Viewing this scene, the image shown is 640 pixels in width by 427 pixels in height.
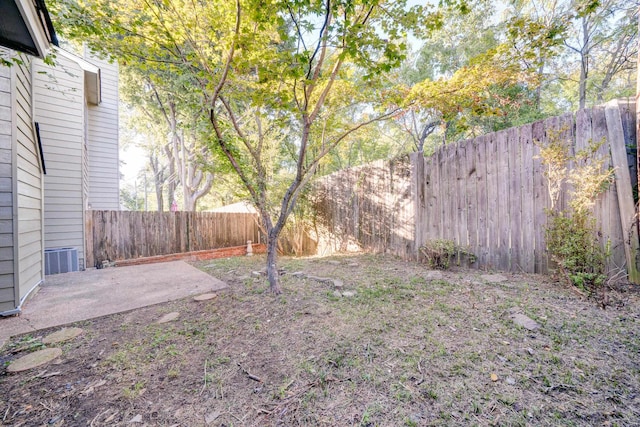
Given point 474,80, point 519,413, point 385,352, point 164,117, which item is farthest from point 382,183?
point 164,117

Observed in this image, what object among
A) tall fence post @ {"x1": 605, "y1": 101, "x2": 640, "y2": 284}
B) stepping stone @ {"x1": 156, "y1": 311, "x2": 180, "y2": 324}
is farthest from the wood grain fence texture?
stepping stone @ {"x1": 156, "y1": 311, "x2": 180, "y2": 324}

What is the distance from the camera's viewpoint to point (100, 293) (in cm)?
316

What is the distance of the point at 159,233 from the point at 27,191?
3137mm

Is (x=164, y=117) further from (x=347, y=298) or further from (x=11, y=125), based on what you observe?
(x=347, y=298)

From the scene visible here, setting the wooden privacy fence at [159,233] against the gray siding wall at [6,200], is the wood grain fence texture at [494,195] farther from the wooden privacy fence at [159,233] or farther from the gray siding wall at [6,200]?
the gray siding wall at [6,200]

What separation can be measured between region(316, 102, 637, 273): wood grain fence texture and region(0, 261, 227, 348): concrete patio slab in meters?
3.16

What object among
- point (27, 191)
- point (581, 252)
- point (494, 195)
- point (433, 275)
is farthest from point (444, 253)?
point (27, 191)

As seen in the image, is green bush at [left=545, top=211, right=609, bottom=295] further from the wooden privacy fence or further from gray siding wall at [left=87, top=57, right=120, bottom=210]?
gray siding wall at [left=87, top=57, right=120, bottom=210]

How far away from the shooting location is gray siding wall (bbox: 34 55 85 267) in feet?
14.4

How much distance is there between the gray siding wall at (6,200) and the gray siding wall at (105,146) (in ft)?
14.6

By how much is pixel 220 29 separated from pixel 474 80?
307cm

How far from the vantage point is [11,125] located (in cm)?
259

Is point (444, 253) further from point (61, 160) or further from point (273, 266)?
point (61, 160)

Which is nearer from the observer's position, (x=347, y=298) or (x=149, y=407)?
(x=149, y=407)
